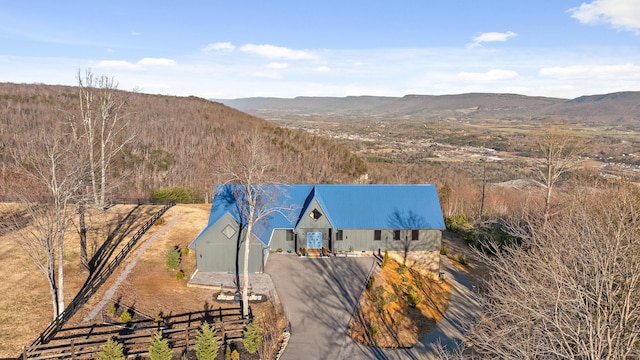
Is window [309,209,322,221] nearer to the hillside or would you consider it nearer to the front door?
the front door

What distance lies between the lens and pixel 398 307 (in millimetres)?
28016

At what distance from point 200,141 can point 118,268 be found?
2904 inches

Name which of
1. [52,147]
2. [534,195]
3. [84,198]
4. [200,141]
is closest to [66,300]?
[84,198]

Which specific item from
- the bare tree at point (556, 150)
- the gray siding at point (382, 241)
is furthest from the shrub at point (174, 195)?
the bare tree at point (556, 150)

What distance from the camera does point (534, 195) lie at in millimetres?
61688

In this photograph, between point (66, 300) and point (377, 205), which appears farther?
point (377, 205)

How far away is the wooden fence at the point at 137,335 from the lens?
19.3m

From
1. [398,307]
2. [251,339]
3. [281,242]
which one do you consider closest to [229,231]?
[281,242]

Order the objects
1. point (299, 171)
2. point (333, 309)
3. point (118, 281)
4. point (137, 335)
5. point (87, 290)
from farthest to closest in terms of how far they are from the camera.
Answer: point (299, 171) → point (118, 281) → point (333, 309) → point (87, 290) → point (137, 335)

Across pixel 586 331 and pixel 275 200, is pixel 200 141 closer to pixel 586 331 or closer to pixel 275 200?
pixel 275 200

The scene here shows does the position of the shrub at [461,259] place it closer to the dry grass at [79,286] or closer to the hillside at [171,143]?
the dry grass at [79,286]

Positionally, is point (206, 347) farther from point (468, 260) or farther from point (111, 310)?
point (468, 260)

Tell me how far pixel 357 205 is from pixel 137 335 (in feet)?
66.3

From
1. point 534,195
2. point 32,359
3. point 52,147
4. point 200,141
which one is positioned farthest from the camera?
point 200,141
